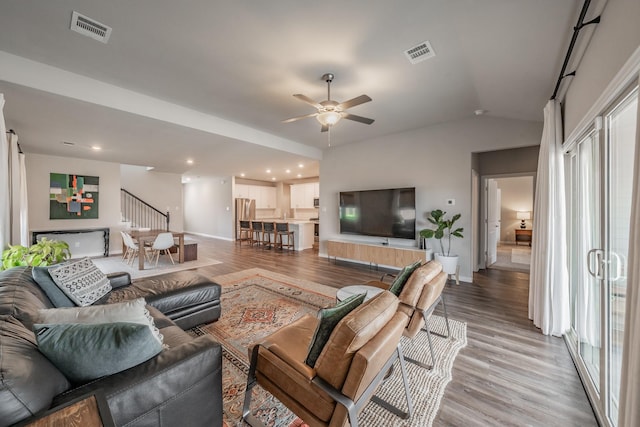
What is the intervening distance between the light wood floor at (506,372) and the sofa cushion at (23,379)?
2037 millimetres

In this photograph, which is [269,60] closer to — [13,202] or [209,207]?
[13,202]

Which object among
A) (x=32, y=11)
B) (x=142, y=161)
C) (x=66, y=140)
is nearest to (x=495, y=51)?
(x=32, y=11)

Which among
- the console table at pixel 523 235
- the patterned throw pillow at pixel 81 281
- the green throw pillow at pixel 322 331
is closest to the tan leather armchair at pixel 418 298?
the green throw pillow at pixel 322 331

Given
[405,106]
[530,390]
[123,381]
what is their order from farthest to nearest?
[405,106] < [530,390] < [123,381]

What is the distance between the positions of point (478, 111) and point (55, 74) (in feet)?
18.3

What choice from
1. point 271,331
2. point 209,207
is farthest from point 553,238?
point 209,207

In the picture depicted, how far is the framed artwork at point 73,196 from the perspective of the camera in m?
6.36

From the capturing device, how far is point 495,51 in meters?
2.37

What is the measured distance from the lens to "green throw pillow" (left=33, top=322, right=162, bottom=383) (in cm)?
108

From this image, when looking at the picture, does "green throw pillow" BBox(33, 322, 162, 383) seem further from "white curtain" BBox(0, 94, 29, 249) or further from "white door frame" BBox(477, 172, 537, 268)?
"white door frame" BBox(477, 172, 537, 268)

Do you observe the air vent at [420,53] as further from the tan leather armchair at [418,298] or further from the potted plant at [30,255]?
the potted plant at [30,255]

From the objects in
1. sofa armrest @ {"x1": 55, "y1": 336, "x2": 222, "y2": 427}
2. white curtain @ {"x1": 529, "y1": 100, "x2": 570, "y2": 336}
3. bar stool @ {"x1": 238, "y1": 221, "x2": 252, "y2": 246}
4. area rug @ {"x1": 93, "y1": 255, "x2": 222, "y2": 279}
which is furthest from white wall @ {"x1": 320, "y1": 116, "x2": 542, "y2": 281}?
sofa armrest @ {"x1": 55, "y1": 336, "x2": 222, "y2": 427}

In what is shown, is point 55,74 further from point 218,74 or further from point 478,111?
point 478,111

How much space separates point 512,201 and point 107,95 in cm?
1154
